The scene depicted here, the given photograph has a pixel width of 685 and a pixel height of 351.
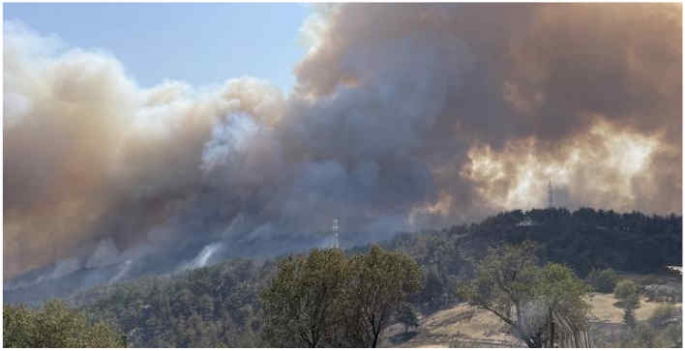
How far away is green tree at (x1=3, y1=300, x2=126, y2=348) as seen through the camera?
47.2 m

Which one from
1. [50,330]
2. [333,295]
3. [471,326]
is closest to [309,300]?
[333,295]

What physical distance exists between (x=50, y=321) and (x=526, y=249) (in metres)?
48.2

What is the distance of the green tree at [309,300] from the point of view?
161 feet

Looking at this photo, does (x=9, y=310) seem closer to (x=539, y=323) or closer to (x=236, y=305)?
(x=539, y=323)

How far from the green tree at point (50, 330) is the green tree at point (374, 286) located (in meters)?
17.3

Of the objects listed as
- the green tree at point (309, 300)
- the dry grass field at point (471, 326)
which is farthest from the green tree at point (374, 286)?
the dry grass field at point (471, 326)

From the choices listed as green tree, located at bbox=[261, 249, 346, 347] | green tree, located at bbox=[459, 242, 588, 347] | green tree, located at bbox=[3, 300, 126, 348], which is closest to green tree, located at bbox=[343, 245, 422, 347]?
green tree, located at bbox=[261, 249, 346, 347]

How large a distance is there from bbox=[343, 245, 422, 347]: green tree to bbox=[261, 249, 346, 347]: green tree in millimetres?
997

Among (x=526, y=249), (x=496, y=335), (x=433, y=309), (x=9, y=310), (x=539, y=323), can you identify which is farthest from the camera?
(x=433, y=309)

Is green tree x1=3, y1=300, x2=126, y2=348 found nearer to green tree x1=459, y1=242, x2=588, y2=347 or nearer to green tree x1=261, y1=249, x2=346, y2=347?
green tree x1=261, y1=249, x2=346, y2=347

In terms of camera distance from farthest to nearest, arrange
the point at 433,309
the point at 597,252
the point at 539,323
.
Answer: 1. the point at 597,252
2. the point at 433,309
3. the point at 539,323

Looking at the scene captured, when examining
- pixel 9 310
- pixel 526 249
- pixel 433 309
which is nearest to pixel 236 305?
pixel 433 309

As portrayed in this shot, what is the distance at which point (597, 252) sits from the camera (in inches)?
7751

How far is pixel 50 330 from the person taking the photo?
48.8 metres
